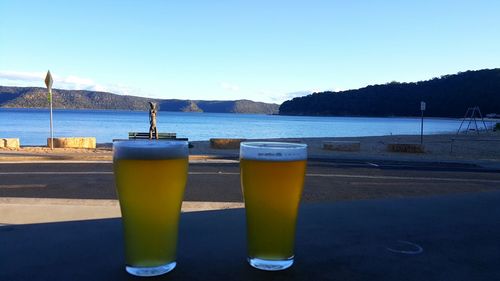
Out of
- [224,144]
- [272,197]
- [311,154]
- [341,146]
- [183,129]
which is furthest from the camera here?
[183,129]

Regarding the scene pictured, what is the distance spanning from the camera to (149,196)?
1.73 meters

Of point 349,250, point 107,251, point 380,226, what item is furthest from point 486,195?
point 107,251

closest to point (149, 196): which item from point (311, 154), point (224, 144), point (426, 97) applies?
point (311, 154)

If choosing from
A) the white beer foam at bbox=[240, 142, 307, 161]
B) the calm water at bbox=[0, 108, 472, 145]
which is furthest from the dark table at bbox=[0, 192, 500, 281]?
the calm water at bbox=[0, 108, 472, 145]

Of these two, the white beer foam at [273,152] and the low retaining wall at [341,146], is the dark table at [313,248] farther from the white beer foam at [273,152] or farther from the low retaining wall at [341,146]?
the low retaining wall at [341,146]

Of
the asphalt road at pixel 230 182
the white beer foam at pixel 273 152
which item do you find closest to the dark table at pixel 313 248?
the white beer foam at pixel 273 152

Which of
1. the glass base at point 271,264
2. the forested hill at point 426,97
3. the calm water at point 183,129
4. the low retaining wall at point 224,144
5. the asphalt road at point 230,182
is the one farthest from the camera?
the forested hill at point 426,97

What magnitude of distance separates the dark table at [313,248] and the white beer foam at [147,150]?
1.46 ft

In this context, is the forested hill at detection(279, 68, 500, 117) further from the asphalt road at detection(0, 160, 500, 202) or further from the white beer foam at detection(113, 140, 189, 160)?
the white beer foam at detection(113, 140, 189, 160)

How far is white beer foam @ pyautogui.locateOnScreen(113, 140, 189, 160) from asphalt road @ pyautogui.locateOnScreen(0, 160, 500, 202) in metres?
5.57

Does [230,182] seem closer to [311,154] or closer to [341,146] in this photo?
[311,154]

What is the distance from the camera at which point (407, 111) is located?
158500 mm

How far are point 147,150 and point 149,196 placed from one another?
0.17 meters

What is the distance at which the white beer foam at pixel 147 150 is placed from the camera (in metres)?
1.72
